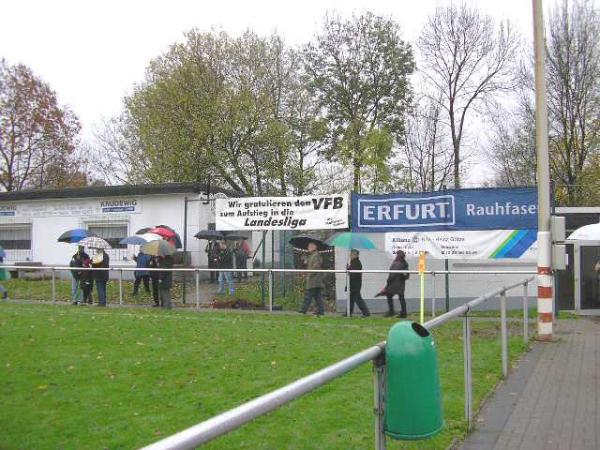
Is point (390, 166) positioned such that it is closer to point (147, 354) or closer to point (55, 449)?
point (147, 354)

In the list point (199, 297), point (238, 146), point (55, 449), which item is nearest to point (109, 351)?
point (55, 449)

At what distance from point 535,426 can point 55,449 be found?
4.33 metres

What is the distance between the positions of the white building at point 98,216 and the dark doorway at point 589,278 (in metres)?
13.0

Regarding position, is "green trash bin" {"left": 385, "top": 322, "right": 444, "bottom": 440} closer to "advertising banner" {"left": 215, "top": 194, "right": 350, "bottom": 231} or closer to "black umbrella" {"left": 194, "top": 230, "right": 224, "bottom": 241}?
"advertising banner" {"left": 215, "top": 194, "right": 350, "bottom": 231}

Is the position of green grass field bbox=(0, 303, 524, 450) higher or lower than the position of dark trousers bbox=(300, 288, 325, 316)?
lower

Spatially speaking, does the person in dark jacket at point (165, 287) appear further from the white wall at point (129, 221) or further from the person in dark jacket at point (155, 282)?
the white wall at point (129, 221)

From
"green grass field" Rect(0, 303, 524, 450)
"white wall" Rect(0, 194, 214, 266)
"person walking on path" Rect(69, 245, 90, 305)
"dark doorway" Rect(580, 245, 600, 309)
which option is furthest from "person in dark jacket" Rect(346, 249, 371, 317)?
"white wall" Rect(0, 194, 214, 266)

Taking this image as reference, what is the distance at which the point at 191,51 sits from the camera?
32.1 m

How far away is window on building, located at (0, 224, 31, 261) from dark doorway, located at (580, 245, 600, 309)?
69.9ft

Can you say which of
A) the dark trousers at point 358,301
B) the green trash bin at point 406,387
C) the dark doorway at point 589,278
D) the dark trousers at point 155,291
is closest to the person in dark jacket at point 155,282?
the dark trousers at point 155,291

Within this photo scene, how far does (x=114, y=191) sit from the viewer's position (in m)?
25.5

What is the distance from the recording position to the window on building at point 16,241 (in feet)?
89.7

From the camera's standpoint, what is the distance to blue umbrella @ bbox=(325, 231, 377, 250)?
15625 mm

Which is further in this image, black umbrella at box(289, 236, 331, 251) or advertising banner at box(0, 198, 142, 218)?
advertising banner at box(0, 198, 142, 218)
